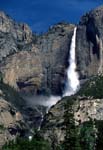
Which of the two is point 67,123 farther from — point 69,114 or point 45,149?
point 45,149

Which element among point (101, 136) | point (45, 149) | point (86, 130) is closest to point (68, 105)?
point (101, 136)

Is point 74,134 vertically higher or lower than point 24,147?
lower

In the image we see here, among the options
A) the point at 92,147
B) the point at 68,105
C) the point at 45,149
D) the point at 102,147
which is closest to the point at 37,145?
the point at 45,149

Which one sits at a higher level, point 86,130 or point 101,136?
point 86,130

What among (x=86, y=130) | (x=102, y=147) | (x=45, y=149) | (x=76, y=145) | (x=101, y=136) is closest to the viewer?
(x=76, y=145)

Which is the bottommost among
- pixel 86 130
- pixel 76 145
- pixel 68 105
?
pixel 76 145

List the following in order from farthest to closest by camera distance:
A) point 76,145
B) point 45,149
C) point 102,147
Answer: point 45,149 → point 102,147 → point 76,145

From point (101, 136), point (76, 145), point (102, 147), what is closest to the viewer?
point (76, 145)

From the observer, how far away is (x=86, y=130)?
600 ft

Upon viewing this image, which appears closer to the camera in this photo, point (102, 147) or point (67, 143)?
point (67, 143)

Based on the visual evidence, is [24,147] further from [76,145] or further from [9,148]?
[76,145]

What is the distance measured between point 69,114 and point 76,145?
17.7 ft

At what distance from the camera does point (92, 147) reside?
157 m

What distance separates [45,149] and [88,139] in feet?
34.7
